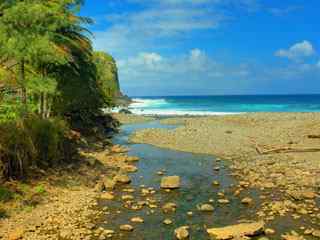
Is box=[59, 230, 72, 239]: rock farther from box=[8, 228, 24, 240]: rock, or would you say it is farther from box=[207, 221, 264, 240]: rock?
box=[207, 221, 264, 240]: rock

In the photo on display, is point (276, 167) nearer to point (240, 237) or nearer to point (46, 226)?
point (240, 237)

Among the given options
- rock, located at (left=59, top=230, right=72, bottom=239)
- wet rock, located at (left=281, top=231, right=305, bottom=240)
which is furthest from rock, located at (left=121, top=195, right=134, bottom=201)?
wet rock, located at (left=281, top=231, right=305, bottom=240)

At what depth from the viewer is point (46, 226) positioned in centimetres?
1148

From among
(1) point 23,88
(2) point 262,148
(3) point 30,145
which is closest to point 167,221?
(3) point 30,145

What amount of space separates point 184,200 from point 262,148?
11.8m

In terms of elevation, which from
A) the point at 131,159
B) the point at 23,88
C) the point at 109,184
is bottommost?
the point at 109,184

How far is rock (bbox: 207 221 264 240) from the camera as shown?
1072 cm

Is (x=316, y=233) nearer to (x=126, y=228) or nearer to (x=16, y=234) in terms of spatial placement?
(x=126, y=228)

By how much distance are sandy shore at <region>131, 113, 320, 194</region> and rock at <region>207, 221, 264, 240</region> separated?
4.22 metres

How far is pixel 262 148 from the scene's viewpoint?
24688 millimetres

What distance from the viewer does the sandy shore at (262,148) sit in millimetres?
16844

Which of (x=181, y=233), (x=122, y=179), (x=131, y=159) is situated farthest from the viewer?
(x=131, y=159)

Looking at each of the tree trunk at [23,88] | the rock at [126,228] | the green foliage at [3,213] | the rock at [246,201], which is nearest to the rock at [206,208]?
the rock at [246,201]

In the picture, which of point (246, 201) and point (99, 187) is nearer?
Answer: point (246, 201)
